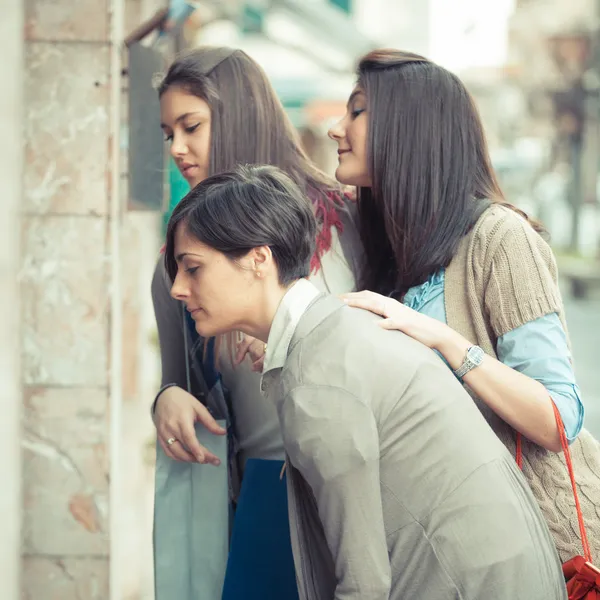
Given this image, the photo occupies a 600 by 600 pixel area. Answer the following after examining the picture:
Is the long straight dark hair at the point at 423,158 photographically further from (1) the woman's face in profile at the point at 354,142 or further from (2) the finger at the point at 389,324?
(2) the finger at the point at 389,324

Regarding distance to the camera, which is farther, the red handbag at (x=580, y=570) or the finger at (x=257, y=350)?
the finger at (x=257, y=350)

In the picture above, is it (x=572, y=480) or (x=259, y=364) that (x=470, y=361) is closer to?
(x=572, y=480)

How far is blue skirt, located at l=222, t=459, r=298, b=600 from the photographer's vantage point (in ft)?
7.84

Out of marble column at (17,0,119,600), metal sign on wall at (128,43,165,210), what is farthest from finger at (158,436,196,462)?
metal sign on wall at (128,43,165,210)

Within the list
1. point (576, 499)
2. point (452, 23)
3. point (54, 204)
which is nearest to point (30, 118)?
point (54, 204)

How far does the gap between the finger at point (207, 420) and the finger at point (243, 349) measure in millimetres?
160

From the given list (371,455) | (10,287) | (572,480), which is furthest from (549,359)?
(10,287)

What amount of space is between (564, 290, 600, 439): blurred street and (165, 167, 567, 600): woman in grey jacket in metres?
5.31

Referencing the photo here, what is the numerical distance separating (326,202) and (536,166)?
33.3 meters

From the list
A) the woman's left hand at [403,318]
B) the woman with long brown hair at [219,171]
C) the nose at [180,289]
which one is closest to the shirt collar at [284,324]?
the woman's left hand at [403,318]

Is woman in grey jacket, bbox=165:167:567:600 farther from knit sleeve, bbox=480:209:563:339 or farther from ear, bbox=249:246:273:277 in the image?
knit sleeve, bbox=480:209:563:339

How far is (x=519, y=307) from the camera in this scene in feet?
7.15

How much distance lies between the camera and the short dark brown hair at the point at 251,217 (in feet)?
6.68

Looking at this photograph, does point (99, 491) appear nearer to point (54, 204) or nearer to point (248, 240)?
point (54, 204)
